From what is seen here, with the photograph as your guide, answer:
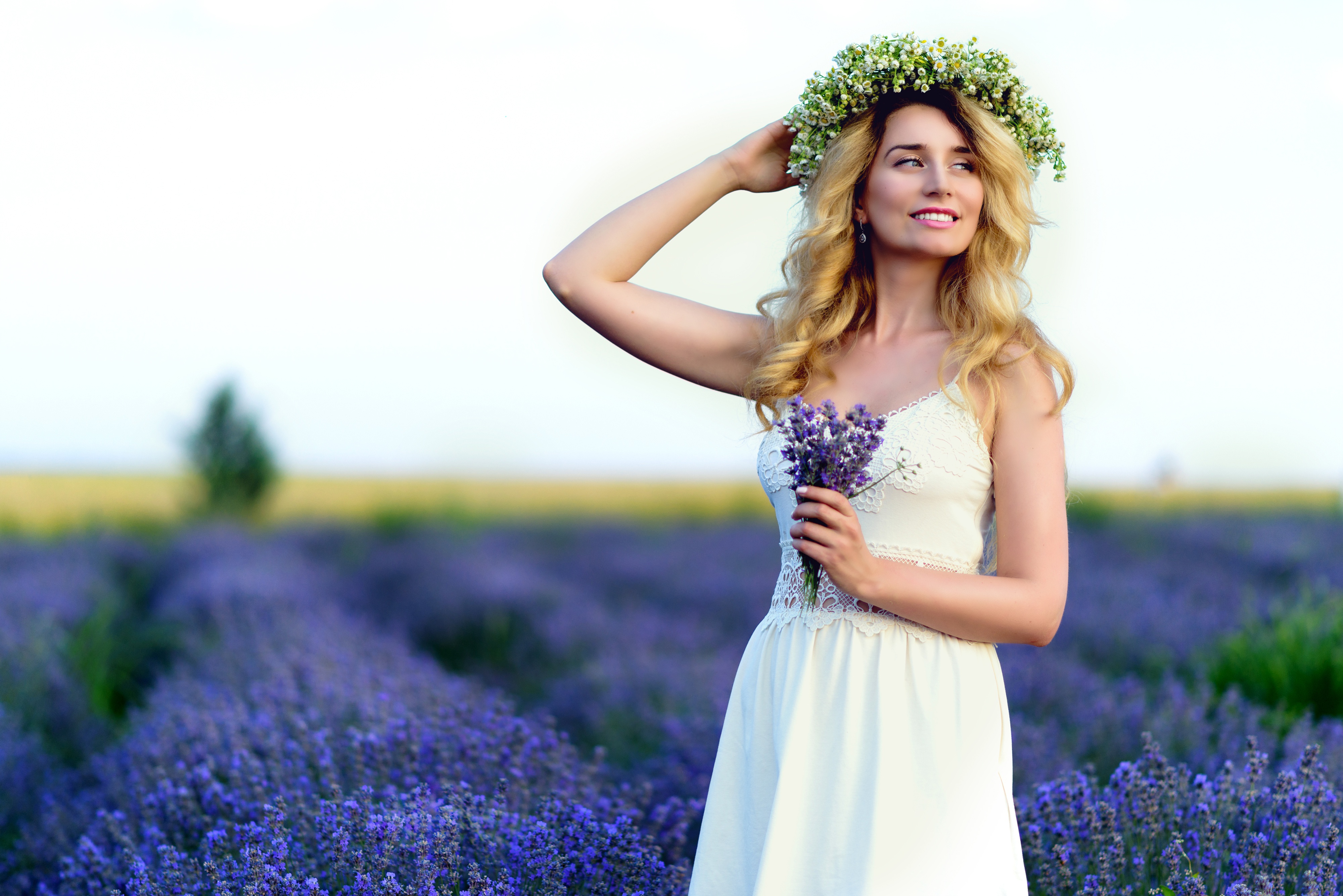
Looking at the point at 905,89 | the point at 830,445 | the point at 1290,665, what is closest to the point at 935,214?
the point at 905,89

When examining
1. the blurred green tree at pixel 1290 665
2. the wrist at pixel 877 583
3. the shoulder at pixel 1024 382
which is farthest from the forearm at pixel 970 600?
the blurred green tree at pixel 1290 665

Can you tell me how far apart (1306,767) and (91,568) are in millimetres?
8598

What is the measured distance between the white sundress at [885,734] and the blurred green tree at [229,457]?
13.6 m

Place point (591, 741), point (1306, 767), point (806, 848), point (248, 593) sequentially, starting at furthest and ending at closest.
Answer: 1. point (248, 593)
2. point (591, 741)
3. point (1306, 767)
4. point (806, 848)

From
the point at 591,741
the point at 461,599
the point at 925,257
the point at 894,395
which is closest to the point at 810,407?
the point at 894,395

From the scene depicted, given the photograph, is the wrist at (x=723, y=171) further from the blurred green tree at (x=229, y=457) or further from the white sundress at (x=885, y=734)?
the blurred green tree at (x=229, y=457)

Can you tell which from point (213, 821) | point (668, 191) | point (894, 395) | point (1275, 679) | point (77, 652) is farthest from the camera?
point (77, 652)

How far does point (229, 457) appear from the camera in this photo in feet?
46.2

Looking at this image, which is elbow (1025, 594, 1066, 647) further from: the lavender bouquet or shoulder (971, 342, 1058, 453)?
the lavender bouquet

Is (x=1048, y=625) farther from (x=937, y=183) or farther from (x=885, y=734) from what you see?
(x=937, y=183)

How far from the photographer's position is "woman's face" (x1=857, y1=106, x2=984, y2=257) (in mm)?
1784

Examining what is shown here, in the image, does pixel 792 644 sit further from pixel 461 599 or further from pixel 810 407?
pixel 461 599

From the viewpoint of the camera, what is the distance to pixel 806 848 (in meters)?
1.61

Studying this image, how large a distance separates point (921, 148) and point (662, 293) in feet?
1.76
